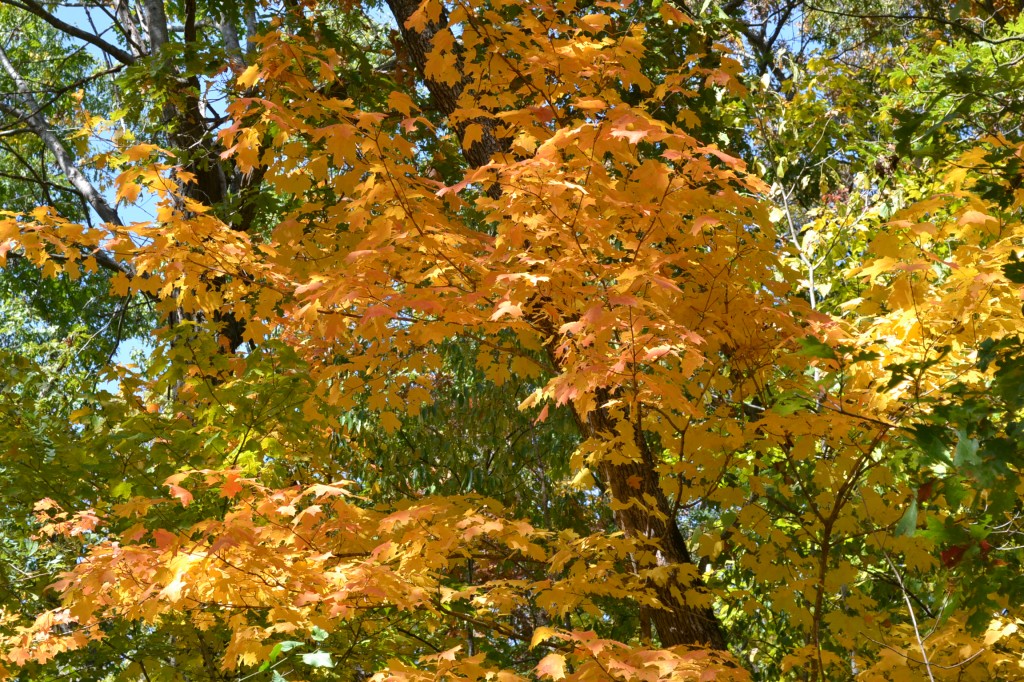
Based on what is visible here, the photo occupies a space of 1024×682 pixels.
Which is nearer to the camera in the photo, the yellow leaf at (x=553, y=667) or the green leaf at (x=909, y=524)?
the green leaf at (x=909, y=524)

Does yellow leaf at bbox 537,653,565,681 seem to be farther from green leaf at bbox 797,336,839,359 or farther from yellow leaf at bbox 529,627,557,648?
green leaf at bbox 797,336,839,359

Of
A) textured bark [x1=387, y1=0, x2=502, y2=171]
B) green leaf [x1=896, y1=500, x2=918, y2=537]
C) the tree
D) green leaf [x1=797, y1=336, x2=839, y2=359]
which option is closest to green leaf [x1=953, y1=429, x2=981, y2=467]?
the tree

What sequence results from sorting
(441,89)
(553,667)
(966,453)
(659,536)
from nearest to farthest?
(966,453)
(553,667)
(659,536)
(441,89)

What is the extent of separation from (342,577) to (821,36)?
11.5 m

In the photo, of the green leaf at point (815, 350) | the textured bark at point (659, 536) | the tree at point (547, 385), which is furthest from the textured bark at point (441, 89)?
the green leaf at point (815, 350)

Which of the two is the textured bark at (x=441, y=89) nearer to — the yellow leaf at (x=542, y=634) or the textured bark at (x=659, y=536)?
the textured bark at (x=659, y=536)

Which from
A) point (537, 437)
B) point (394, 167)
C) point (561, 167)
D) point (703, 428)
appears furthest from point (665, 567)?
point (537, 437)

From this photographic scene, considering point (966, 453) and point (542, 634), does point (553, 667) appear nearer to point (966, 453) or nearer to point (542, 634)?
point (542, 634)

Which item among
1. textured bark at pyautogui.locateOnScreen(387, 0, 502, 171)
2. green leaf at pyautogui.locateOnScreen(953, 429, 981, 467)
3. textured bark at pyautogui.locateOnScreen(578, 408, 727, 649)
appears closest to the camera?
green leaf at pyautogui.locateOnScreen(953, 429, 981, 467)

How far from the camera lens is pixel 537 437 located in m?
7.13

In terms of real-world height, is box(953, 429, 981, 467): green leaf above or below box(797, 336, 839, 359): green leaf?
below

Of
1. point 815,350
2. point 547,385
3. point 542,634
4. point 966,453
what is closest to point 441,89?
point 547,385

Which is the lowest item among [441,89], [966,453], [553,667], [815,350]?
[553,667]

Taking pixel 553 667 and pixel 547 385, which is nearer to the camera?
pixel 553 667
